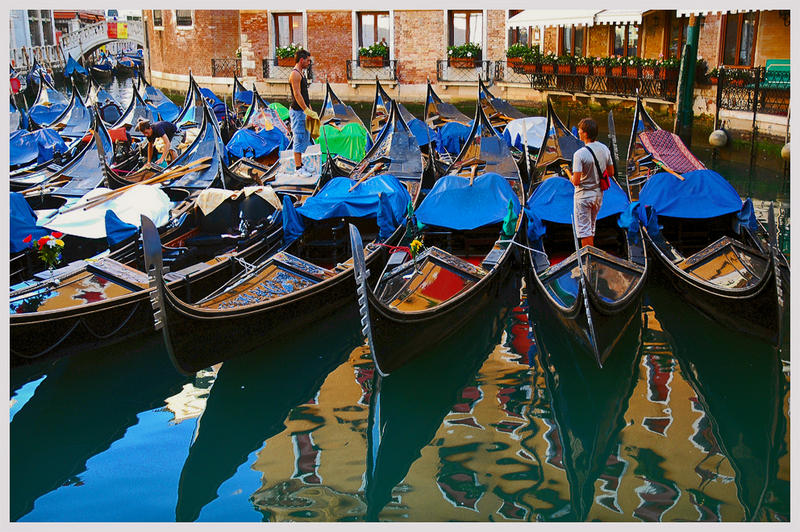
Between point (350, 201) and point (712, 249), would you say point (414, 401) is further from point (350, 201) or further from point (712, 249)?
point (712, 249)

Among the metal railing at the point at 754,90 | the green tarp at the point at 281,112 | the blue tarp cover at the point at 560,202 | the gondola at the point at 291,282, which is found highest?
the metal railing at the point at 754,90

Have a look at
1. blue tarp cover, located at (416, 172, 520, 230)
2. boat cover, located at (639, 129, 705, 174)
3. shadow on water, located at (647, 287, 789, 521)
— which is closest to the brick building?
boat cover, located at (639, 129, 705, 174)

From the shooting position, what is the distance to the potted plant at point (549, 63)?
9828mm

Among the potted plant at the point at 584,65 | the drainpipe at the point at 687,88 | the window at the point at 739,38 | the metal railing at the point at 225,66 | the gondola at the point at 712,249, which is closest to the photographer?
the gondola at the point at 712,249

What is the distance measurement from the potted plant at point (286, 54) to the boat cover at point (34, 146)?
504 cm

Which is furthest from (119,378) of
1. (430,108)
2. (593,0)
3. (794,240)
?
(593,0)

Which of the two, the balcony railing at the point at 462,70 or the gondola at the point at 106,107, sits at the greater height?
the balcony railing at the point at 462,70

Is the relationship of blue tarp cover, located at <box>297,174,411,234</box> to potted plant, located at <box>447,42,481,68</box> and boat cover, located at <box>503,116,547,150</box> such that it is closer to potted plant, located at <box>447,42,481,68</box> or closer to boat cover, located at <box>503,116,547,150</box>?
boat cover, located at <box>503,116,547,150</box>

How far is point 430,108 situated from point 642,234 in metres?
4.62

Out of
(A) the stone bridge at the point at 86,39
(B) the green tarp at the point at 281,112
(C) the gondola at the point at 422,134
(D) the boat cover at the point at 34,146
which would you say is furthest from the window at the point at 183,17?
(D) the boat cover at the point at 34,146

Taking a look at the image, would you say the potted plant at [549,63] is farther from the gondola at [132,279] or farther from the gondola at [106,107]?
the gondola at [132,279]

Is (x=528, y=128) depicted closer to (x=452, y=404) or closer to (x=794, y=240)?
(x=794, y=240)

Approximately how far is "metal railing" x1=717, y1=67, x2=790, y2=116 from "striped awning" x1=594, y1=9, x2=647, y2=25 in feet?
3.60

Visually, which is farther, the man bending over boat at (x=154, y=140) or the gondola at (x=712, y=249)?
the man bending over boat at (x=154, y=140)
